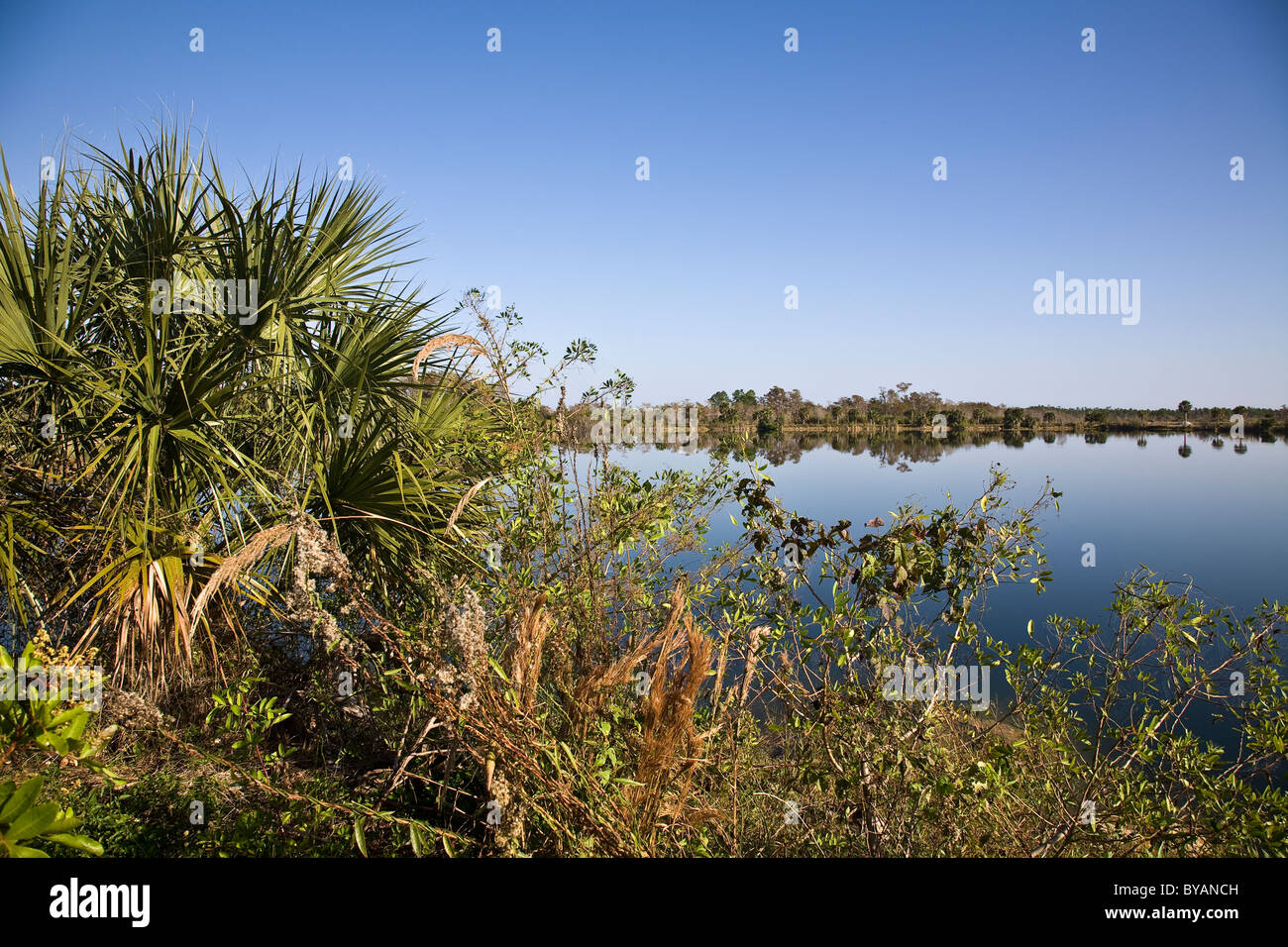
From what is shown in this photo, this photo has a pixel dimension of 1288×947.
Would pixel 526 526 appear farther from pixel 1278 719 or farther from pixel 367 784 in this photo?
pixel 1278 719

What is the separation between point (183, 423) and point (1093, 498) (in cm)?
2151

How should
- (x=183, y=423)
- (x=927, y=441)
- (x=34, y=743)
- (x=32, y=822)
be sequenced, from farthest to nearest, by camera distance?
(x=927, y=441), (x=183, y=423), (x=34, y=743), (x=32, y=822)

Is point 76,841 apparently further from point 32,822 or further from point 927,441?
point 927,441

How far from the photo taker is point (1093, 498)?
18.9 m

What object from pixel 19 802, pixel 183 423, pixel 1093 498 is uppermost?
pixel 183 423

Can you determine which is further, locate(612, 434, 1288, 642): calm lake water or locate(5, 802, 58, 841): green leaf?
locate(612, 434, 1288, 642): calm lake water

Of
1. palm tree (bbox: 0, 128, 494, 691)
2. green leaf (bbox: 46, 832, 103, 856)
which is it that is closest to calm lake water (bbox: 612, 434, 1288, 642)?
palm tree (bbox: 0, 128, 494, 691)

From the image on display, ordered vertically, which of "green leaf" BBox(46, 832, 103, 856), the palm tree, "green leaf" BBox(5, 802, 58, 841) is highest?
the palm tree

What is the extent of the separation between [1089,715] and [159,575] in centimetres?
649

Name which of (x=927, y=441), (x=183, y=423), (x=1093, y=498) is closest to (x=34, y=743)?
(x=183, y=423)

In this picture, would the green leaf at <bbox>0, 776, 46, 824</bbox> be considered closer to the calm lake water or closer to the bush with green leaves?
the bush with green leaves

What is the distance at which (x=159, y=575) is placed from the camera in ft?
10.6

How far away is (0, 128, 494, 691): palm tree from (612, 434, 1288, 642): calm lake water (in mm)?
1410

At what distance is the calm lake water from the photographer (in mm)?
5392
